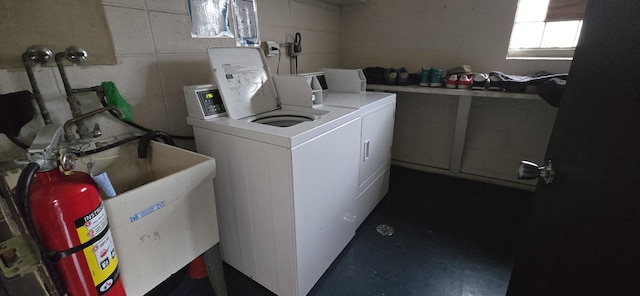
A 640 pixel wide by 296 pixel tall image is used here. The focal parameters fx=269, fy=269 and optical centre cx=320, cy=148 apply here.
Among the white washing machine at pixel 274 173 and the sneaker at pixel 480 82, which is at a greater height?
the sneaker at pixel 480 82

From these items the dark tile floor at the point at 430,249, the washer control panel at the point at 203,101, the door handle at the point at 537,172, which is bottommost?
the dark tile floor at the point at 430,249

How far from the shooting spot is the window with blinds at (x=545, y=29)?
203 centimetres

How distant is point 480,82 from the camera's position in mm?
2121

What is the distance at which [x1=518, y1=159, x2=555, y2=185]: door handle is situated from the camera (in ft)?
2.53

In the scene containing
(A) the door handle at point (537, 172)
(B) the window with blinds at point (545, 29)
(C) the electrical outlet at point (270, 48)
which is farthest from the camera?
(B) the window with blinds at point (545, 29)

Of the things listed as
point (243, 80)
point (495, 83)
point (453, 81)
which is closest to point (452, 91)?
point (453, 81)

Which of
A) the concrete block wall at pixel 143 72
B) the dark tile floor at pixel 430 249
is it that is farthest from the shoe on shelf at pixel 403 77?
the concrete block wall at pixel 143 72

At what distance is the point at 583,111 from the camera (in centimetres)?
67

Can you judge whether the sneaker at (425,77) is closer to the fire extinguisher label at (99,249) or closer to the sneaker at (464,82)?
the sneaker at (464,82)

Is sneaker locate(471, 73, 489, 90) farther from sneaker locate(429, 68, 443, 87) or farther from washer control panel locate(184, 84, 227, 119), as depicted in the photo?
washer control panel locate(184, 84, 227, 119)

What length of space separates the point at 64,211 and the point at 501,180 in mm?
3028

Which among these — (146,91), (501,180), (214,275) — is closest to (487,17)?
(501,180)

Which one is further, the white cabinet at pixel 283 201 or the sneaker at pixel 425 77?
the sneaker at pixel 425 77

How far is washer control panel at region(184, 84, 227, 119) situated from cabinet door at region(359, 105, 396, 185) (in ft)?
→ 2.72
